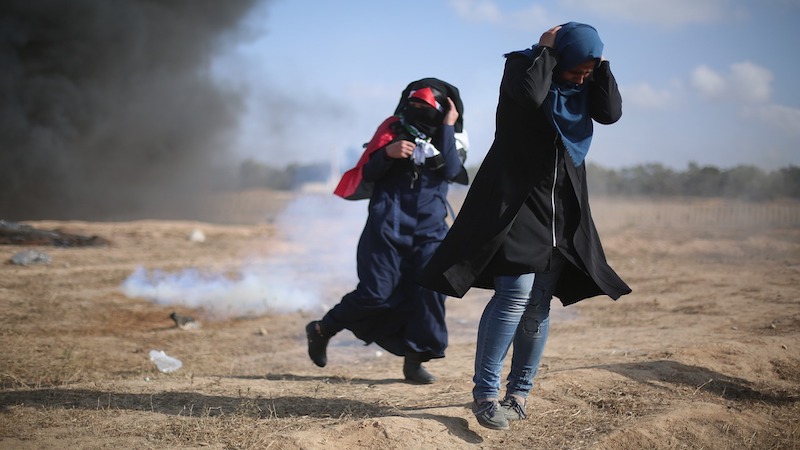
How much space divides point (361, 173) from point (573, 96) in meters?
2.10

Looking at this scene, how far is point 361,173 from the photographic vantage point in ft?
17.2

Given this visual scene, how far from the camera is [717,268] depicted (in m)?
10.7

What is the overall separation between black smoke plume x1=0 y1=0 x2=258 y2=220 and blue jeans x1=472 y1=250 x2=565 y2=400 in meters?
18.0

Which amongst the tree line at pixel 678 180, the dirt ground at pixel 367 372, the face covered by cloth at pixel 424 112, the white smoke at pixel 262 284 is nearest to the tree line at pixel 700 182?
the tree line at pixel 678 180

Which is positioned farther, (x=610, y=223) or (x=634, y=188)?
(x=634, y=188)

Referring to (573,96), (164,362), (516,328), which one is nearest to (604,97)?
(573,96)

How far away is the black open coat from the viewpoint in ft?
11.0

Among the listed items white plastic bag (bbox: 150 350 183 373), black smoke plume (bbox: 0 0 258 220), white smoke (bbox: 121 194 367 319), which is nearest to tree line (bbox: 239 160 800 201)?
black smoke plume (bbox: 0 0 258 220)

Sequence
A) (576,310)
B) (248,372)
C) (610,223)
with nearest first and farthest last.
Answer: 1. (248,372)
2. (576,310)
3. (610,223)

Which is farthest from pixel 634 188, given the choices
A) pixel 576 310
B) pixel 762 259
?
pixel 576 310

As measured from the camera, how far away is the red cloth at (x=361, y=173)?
17.0 feet

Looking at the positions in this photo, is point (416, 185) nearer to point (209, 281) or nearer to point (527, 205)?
point (527, 205)

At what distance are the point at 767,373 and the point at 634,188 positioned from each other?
1152 inches

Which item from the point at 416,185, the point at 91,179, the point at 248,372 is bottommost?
the point at 248,372
